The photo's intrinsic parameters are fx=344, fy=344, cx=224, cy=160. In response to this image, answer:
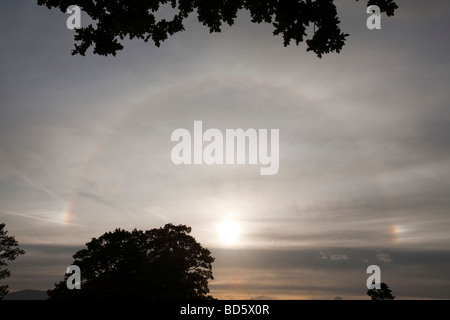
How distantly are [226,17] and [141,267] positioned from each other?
37.8m

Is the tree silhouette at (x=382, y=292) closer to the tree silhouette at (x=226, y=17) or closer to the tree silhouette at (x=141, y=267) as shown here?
the tree silhouette at (x=141, y=267)

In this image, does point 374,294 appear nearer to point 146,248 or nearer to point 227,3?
point 146,248

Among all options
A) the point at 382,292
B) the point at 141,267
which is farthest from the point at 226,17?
the point at 382,292

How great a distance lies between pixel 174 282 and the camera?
39.8m

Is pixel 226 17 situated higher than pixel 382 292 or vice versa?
pixel 226 17

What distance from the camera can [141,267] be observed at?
4125 centimetres

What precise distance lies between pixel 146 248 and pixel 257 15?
45298mm

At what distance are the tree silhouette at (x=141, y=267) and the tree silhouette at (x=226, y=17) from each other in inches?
1280

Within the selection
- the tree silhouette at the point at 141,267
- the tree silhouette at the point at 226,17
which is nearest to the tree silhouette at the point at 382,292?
the tree silhouette at the point at 141,267

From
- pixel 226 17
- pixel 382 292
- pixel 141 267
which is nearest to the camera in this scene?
pixel 226 17

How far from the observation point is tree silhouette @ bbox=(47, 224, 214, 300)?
39.4 meters

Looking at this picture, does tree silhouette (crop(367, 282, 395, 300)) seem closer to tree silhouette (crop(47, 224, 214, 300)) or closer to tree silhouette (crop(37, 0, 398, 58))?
tree silhouette (crop(47, 224, 214, 300))

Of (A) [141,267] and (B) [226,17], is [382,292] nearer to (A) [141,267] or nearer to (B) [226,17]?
(A) [141,267]
